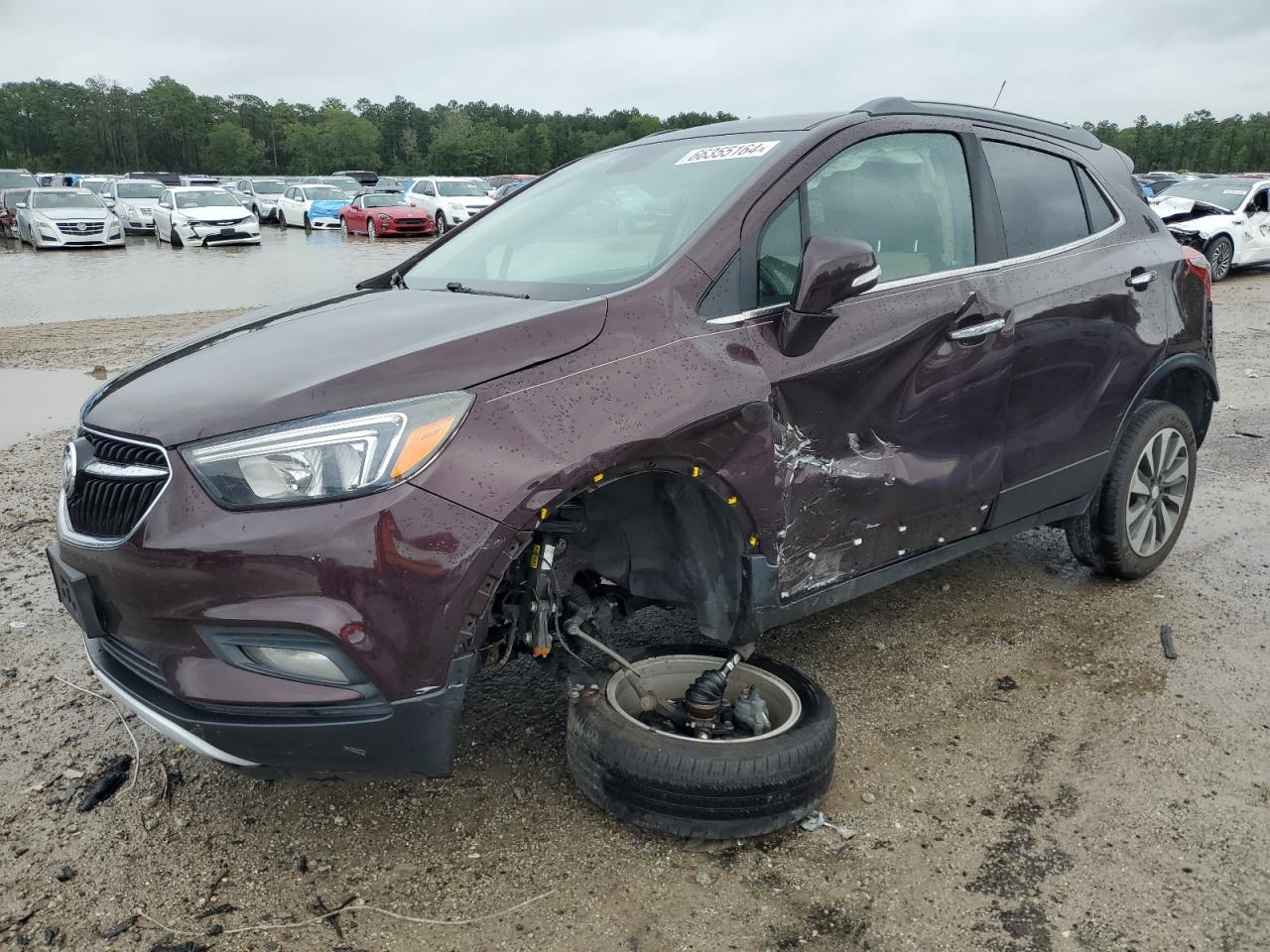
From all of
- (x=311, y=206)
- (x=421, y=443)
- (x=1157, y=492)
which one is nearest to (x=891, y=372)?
(x=421, y=443)

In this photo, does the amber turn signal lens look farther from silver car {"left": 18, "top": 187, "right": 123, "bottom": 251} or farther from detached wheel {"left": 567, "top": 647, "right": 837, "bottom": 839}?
silver car {"left": 18, "top": 187, "right": 123, "bottom": 251}

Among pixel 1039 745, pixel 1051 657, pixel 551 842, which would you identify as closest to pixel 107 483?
pixel 551 842

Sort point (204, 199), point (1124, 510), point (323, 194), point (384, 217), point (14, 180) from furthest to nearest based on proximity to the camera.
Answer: point (14, 180) → point (323, 194) → point (384, 217) → point (204, 199) → point (1124, 510)

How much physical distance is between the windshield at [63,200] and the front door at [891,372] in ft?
82.9

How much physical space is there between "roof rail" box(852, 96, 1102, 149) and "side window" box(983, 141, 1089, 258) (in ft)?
0.42

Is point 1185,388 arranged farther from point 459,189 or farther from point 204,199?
point 459,189

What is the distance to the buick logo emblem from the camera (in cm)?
261

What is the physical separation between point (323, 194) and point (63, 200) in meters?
9.06

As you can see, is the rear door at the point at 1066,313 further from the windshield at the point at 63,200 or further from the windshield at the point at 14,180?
the windshield at the point at 14,180

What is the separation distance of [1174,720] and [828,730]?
4.37 ft

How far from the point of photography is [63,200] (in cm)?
2411

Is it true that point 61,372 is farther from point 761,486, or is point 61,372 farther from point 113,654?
point 761,486

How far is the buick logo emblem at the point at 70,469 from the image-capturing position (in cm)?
261

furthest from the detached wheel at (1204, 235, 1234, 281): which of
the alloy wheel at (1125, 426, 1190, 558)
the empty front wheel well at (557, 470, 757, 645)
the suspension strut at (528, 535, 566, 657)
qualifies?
the suspension strut at (528, 535, 566, 657)
